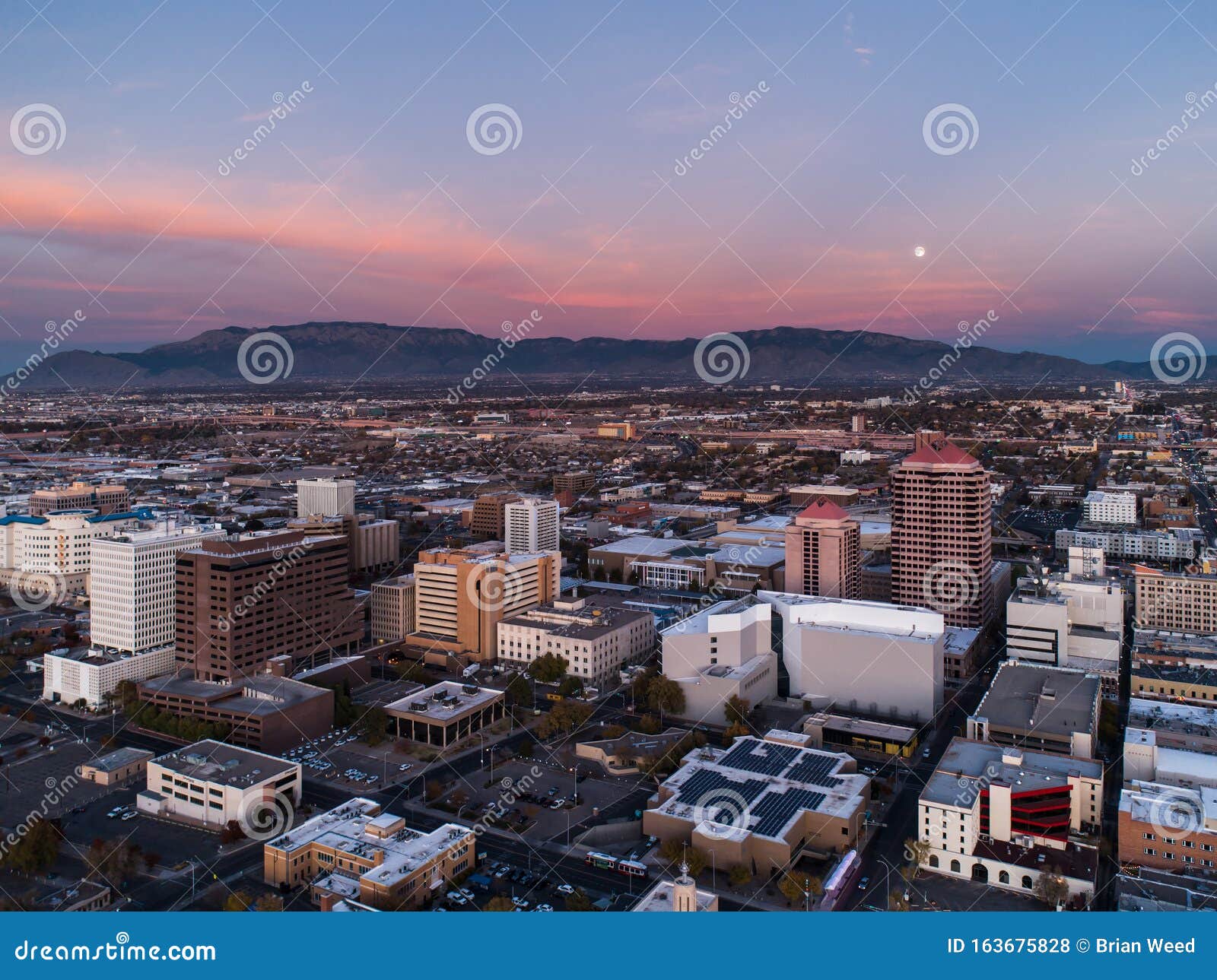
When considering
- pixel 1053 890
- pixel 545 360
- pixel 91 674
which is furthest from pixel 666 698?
pixel 545 360

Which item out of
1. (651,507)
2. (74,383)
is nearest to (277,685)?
(651,507)

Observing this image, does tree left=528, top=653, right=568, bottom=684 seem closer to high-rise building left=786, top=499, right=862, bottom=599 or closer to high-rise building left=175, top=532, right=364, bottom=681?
high-rise building left=175, top=532, right=364, bottom=681

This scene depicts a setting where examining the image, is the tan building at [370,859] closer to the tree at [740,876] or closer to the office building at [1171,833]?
the tree at [740,876]

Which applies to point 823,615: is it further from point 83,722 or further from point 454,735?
point 83,722

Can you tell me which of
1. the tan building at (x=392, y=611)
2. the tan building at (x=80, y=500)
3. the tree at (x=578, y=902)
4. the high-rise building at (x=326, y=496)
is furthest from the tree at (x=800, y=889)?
the tan building at (x=80, y=500)

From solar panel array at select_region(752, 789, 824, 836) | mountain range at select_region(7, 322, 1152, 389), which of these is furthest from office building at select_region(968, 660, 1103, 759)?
mountain range at select_region(7, 322, 1152, 389)
